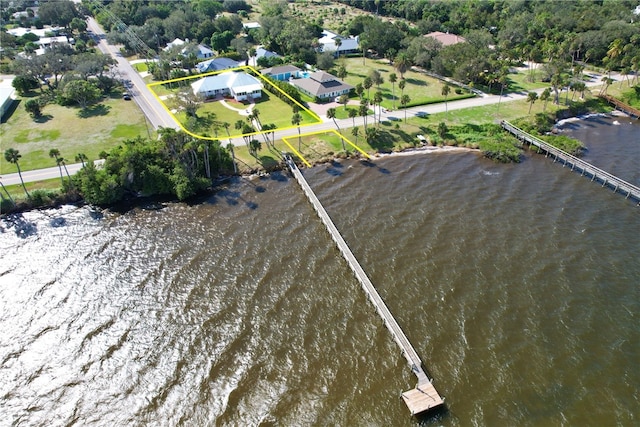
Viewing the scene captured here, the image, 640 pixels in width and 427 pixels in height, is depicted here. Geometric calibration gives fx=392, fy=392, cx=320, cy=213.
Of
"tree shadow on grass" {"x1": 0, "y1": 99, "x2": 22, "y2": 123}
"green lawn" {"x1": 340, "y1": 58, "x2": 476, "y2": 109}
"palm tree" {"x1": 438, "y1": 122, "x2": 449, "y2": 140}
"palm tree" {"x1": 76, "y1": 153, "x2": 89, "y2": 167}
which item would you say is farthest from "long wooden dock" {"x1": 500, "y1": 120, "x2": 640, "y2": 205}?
"tree shadow on grass" {"x1": 0, "y1": 99, "x2": 22, "y2": 123}

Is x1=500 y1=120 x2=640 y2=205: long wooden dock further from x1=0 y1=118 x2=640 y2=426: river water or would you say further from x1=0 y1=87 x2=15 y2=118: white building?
x1=0 y1=87 x2=15 y2=118: white building

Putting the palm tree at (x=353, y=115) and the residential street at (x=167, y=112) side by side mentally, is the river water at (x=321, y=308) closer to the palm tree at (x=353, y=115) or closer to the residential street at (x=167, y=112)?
the residential street at (x=167, y=112)

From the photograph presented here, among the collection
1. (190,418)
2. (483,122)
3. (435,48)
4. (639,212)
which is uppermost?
(435,48)

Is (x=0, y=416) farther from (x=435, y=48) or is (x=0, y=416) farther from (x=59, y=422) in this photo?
(x=435, y=48)

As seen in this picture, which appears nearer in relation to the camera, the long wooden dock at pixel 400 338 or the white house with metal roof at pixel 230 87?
the long wooden dock at pixel 400 338

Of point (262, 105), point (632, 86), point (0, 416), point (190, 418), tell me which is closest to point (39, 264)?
point (0, 416)

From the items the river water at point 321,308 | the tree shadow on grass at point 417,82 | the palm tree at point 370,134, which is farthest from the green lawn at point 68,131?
the tree shadow on grass at point 417,82

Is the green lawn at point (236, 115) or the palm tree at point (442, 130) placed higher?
the green lawn at point (236, 115)
